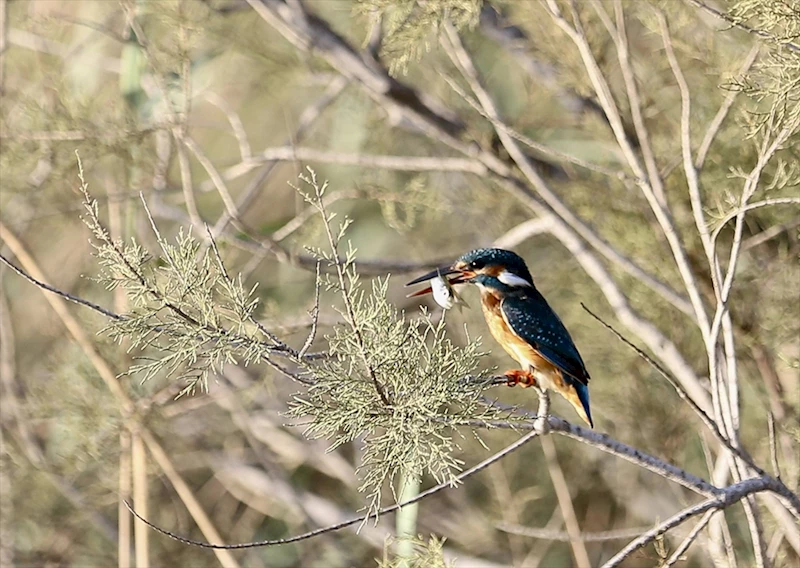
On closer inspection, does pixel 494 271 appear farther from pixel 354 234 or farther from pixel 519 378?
pixel 354 234

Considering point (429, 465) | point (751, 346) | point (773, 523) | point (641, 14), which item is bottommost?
point (773, 523)

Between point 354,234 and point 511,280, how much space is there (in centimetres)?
234

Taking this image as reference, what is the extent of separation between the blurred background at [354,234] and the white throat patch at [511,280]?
0.28 metres

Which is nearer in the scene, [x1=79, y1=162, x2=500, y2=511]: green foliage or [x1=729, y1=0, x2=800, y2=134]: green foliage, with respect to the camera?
[x1=79, y1=162, x2=500, y2=511]: green foliage

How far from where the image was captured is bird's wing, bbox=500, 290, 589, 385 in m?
2.01

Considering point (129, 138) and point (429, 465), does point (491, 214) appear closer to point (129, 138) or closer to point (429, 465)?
point (129, 138)

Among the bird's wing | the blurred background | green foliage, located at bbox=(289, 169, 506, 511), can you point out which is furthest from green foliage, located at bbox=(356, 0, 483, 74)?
green foliage, located at bbox=(289, 169, 506, 511)

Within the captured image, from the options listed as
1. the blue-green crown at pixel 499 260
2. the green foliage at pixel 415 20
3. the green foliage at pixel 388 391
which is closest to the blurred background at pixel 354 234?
the green foliage at pixel 415 20

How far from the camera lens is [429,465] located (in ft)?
4.38

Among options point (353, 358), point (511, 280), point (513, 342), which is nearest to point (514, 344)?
point (513, 342)

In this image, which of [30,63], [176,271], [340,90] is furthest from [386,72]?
[176,271]

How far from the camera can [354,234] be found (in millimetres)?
4422

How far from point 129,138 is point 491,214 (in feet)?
4.37

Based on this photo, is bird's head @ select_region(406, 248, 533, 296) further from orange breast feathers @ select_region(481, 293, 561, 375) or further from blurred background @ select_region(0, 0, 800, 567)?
blurred background @ select_region(0, 0, 800, 567)
